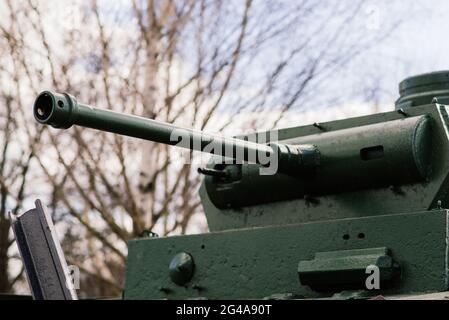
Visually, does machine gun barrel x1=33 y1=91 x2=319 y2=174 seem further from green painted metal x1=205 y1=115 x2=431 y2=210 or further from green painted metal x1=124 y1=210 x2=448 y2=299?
green painted metal x1=124 y1=210 x2=448 y2=299

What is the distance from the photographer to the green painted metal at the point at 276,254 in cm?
584

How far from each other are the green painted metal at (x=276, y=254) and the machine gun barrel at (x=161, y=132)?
51 centimetres

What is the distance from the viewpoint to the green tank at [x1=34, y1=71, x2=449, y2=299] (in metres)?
5.83

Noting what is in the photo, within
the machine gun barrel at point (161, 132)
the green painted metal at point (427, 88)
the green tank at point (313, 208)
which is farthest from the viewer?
the green painted metal at point (427, 88)

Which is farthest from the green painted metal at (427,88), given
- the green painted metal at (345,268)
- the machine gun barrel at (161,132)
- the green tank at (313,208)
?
the green painted metal at (345,268)

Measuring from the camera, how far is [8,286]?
1705 centimetres

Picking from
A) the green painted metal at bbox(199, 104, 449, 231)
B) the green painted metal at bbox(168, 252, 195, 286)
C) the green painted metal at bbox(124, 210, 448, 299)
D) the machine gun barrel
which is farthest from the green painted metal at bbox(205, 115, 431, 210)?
the green painted metal at bbox(168, 252, 195, 286)

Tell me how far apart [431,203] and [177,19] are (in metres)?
6.45

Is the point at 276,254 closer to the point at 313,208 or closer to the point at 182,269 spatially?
the point at 313,208

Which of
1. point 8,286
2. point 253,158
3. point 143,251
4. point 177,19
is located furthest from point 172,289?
point 8,286

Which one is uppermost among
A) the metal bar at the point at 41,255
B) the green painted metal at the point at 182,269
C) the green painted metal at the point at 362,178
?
the green painted metal at the point at 362,178

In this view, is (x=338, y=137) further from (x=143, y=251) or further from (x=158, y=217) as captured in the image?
(x=158, y=217)

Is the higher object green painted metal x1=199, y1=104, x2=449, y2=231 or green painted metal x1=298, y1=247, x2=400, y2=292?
green painted metal x1=199, y1=104, x2=449, y2=231

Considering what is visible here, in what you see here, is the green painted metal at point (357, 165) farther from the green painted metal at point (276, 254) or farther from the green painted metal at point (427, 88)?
the green painted metal at point (427, 88)
